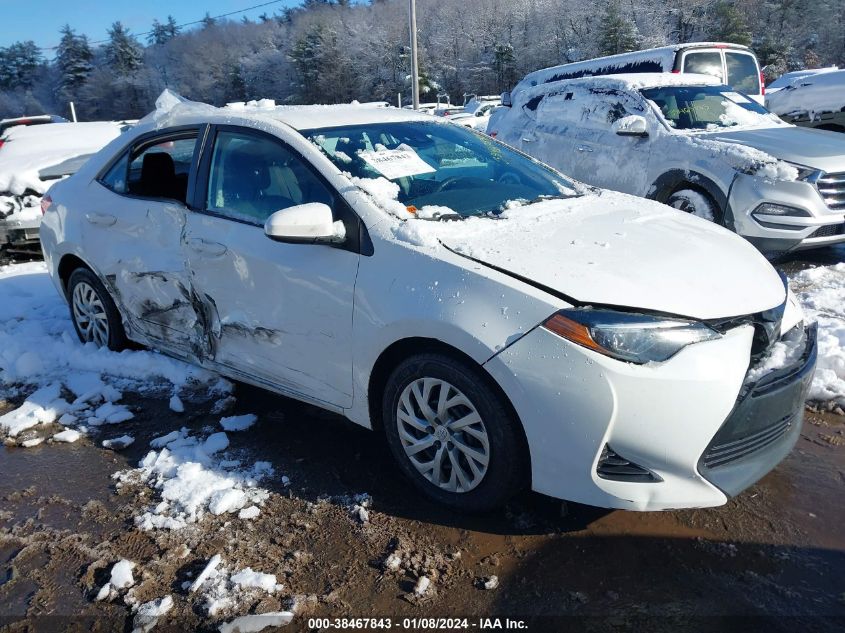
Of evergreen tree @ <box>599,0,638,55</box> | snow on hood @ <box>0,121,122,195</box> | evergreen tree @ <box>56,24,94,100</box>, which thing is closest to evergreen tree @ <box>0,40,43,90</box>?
evergreen tree @ <box>56,24,94,100</box>

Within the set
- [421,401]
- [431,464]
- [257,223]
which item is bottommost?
[431,464]

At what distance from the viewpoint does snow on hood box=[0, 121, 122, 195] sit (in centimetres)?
756

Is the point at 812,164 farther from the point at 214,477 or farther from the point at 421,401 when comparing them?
the point at 214,477

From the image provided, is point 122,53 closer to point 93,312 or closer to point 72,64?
point 72,64

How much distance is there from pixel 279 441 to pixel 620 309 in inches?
76.0

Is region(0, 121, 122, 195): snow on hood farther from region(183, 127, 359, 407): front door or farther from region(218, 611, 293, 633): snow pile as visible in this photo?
region(218, 611, 293, 633): snow pile

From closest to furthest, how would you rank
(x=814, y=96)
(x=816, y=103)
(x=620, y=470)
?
(x=620, y=470) < (x=816, y=103) < (x=814, y=96)

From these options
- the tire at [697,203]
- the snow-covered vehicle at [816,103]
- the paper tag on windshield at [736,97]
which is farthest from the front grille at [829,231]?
the snow-covered vehicle at [816,103]

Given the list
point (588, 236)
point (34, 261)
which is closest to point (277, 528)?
point (588, 236)

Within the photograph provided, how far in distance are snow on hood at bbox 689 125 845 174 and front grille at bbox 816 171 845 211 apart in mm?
67

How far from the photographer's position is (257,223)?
10.5 ft

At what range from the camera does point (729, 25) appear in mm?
53188

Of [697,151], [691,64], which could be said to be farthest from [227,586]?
[691,64]

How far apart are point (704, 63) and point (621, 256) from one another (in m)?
9.47
